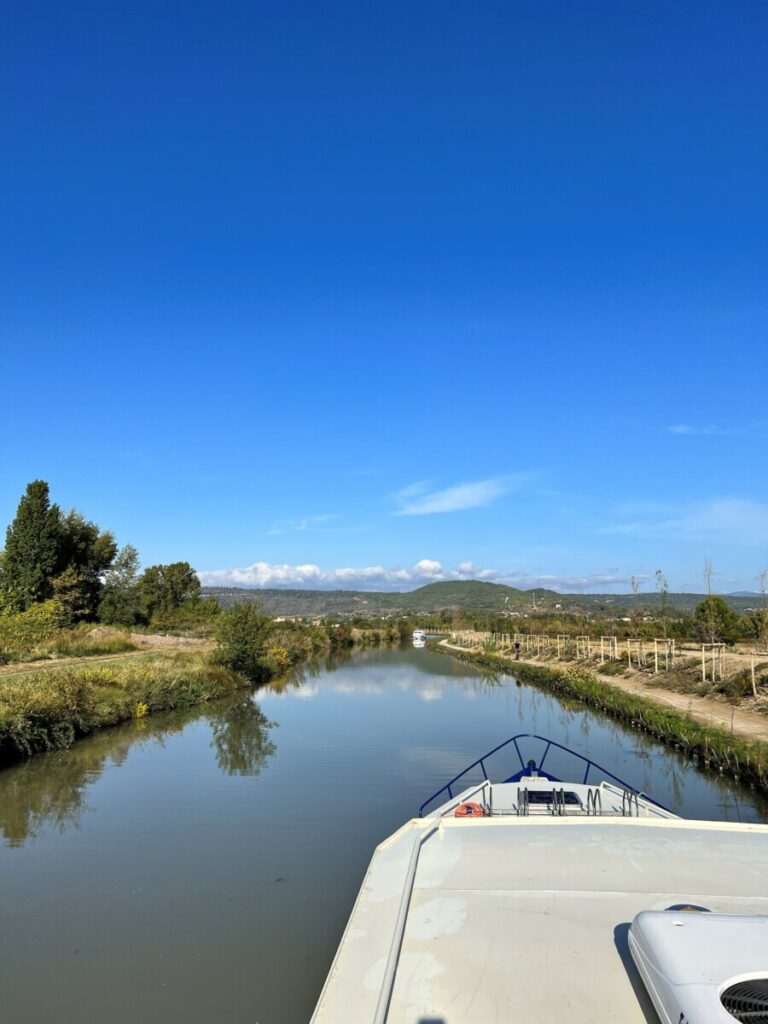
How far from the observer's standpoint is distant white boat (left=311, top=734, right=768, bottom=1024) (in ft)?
11.0

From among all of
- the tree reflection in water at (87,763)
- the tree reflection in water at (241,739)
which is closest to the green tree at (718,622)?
the tree reflection in water at (241,739)

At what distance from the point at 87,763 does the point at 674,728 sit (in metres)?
14.1

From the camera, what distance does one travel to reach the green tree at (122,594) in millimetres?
49062

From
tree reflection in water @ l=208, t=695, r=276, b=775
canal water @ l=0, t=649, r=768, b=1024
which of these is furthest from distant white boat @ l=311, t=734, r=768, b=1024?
tree reflection in water @ l=208, t=695, r=276, b=775

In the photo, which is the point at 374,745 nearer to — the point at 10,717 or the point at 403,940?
the point at 10,717

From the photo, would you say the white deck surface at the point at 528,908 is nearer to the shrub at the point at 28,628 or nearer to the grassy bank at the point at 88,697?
the grassy bank at the point at 88,697

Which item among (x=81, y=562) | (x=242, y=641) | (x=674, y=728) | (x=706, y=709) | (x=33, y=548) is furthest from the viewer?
(x=81, y=562)

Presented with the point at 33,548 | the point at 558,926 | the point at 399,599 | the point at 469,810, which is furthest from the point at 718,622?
the point at 399,599

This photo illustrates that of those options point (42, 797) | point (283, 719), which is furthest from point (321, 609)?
point (42, 797)

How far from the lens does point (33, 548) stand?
43.6 metres

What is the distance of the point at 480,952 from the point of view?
422 centimetres

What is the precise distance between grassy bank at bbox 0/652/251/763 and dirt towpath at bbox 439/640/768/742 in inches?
625

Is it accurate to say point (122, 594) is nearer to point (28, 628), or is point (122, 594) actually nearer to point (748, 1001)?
point (28, 628)

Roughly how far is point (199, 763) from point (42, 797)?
372cm
